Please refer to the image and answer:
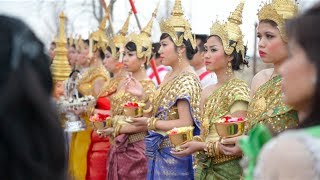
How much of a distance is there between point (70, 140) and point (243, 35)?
3.50 metres

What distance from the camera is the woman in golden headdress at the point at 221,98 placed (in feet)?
15.1

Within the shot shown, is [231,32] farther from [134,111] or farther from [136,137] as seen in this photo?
[136,137]

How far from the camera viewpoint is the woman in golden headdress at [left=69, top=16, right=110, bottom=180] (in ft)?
23.5

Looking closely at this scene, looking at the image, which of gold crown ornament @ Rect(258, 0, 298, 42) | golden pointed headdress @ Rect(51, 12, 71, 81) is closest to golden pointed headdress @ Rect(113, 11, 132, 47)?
golden pointed headdress @ Rect(51, 12, 71, 81)

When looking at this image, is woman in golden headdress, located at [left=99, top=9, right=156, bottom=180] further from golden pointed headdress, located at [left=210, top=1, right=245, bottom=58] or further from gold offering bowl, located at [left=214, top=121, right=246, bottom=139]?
gold offering bowl, located at [left=214, top=121, right=246, bottom=139]

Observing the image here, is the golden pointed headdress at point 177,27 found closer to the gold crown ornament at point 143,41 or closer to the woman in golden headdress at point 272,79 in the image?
the gold crown ornament at point 143,41

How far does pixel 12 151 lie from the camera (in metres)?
1.61

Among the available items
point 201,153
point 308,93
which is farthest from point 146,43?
point 308,93

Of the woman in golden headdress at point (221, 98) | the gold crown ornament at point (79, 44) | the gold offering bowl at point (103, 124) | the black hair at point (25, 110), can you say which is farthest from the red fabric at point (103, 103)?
the black hair at point (25, 110)

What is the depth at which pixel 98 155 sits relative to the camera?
721cm

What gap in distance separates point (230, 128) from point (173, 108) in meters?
1.08

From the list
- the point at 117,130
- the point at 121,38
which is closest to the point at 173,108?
the point at 117,130

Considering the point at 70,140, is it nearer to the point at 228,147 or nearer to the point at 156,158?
the point at 156,158

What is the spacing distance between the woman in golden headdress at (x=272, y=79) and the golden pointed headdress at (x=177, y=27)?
4.58 ft
